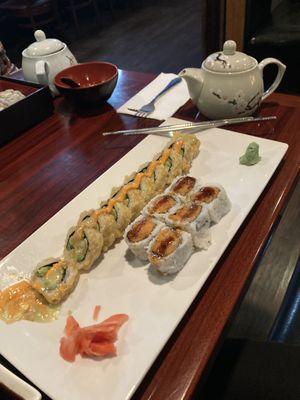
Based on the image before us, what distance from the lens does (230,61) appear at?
3.92ft

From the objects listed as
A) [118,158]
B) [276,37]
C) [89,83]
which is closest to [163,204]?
[118,158]

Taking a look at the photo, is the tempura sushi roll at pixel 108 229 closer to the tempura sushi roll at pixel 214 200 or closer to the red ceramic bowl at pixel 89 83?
the tempura sushi roll at pixel 214 200

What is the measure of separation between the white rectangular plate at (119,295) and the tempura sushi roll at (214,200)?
0.8 inches

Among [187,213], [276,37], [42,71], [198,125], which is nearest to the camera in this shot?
[187,213]

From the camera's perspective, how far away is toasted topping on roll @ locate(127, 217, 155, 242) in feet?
2.76

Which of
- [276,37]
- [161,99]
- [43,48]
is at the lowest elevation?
[276,37]

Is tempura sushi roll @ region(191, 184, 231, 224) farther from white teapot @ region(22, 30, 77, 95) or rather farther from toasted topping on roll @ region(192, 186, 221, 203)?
white teapot @ region(22, 30, 77, 95)

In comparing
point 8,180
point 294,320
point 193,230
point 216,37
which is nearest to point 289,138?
point 193,230

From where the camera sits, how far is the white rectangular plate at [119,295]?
64 centimetres

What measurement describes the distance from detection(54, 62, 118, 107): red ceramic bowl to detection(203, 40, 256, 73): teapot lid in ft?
1.37

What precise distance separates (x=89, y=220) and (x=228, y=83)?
0.67 meters

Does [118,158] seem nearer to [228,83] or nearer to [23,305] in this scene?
[228,83]

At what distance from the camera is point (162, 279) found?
792mm

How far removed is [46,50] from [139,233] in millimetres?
989
